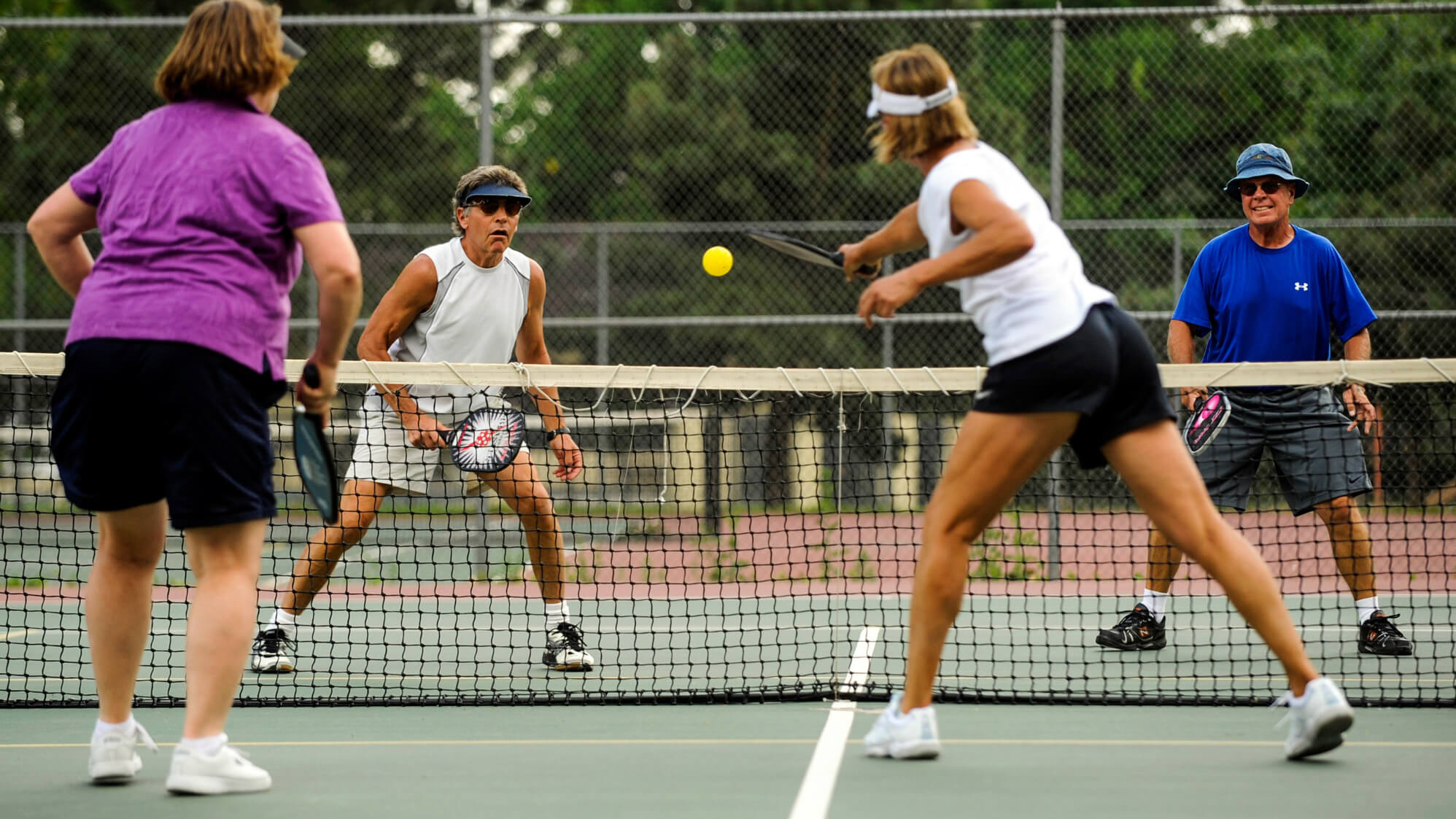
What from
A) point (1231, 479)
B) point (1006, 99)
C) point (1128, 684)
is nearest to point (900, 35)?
point (1006, 99)

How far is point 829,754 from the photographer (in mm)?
3816

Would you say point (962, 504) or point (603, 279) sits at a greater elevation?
point (603, 279)

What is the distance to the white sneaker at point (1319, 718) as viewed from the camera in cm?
349

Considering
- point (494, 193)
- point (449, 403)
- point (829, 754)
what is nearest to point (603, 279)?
point (449, 403)

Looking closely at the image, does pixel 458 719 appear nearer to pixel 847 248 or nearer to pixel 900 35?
pixel 847 248

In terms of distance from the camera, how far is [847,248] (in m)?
3.85

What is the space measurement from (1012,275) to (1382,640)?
2.71 meters

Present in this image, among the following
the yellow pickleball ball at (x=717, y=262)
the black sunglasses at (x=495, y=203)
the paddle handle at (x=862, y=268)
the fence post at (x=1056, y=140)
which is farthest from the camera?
the fence post at (x=1056, y=140)

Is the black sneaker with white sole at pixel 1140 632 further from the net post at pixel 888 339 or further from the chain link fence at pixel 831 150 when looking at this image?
the net post at pixel 888 339

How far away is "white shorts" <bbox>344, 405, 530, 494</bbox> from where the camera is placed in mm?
5297

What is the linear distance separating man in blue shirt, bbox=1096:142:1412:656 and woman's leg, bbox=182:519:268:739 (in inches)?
128

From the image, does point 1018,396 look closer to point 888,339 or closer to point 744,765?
point 744,765

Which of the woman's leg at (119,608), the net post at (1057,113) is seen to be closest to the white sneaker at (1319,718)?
the woman's leg at (119,608)

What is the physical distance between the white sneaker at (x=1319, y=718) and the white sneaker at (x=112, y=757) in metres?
2.65
